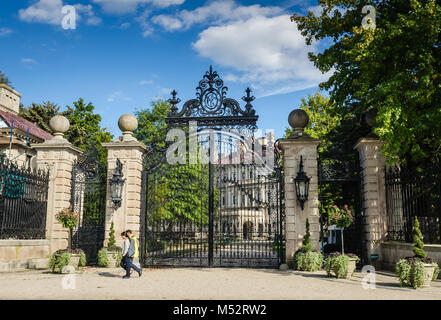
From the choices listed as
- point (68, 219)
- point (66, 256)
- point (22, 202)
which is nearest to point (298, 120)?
point (68, 219)

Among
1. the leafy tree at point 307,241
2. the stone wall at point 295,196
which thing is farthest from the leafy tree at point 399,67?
the leafy tree at point 307,241

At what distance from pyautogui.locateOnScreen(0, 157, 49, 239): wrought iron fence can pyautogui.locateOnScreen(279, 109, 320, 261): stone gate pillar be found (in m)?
8.29

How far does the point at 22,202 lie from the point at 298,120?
9.51 meters

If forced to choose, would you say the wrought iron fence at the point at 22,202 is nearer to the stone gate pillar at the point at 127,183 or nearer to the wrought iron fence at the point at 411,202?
the stone gate pillar at the point at 127,183

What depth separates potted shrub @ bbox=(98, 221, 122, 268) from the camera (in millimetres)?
12297

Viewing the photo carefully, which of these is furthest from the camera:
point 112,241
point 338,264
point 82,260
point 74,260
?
point 112,241

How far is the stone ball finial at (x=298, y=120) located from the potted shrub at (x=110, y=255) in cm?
721

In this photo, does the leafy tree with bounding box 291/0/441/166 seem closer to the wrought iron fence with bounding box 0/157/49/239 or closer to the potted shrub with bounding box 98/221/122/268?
the potted shrub with bounding box 98/221/122/268

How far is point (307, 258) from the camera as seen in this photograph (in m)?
11.6

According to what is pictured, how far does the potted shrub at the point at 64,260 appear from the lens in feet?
36.3

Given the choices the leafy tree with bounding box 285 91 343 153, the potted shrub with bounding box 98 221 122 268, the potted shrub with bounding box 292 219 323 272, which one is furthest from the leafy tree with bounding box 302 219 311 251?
the leafy tree with bounding box 285 91 343 153

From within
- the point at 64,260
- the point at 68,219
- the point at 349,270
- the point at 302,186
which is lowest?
the point at 349,270

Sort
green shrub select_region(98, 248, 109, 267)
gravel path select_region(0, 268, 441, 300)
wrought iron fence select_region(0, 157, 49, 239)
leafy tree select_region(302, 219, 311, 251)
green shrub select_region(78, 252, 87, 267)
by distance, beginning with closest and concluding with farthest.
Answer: gravel path select_region(0, 268, 441, 300), wrought iron fence select_region(0, 157, 49, 239), leafy tree select_region(302, 219, 311, 251), green shrub select_region(78, 252, 87, 267), green shrub select_region(98, 248, 109, 267)

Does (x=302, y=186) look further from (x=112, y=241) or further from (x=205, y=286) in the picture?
(x=112, y=241)
